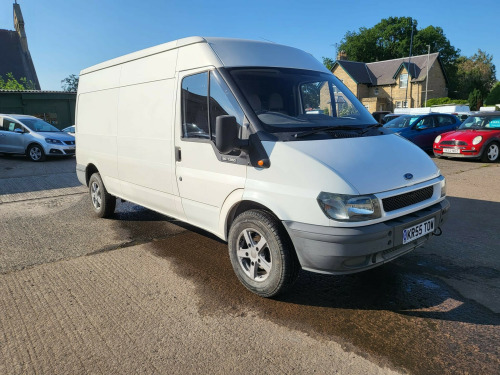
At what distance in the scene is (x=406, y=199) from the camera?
10.8 ft

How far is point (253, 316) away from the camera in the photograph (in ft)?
10.7

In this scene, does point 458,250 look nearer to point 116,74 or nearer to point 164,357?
point 164,357

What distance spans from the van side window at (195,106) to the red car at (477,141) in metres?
11.1

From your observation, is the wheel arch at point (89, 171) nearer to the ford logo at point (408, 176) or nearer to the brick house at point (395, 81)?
the ford logo at point (408, 176)

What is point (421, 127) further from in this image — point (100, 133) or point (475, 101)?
point (475, 101)

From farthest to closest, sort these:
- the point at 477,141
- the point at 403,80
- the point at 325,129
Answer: the point at 403,80
the point at 477,141
the point at 325,129

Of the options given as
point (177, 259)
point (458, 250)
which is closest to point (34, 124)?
point (177, 259)

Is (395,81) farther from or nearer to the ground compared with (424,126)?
farther from the ground

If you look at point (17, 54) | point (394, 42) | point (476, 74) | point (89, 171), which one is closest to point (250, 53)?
point (89, 171)

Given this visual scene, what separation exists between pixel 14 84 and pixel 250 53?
47119mm

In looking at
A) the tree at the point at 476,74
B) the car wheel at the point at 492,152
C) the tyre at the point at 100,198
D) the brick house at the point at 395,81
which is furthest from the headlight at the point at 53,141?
the tree at the point at 476,74

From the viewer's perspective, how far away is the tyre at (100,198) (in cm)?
618

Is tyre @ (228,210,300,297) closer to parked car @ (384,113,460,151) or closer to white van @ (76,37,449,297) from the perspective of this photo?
white van @ (76,37,449,297)

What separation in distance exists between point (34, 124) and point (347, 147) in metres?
15.6
